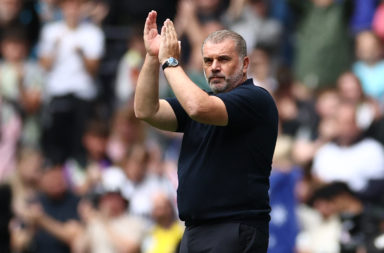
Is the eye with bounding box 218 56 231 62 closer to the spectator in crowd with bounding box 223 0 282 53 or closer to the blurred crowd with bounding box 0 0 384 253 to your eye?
the blurred crowd with bounding box 0 0 384 253

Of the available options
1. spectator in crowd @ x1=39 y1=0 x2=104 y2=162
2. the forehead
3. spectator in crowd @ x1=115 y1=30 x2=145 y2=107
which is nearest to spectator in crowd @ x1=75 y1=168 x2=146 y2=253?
spectator in crowd @ x1=39 y1=0 x2=104 y2=162

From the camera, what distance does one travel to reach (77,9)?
13.5 m

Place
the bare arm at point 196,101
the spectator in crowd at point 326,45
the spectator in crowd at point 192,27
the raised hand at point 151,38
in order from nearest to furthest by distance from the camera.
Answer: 1. the bare arm at point 196,101
2. the raised hand at point 151,38
3. the spectator in crowd at point 192,27
4. the spectator in crowd at point 326,45

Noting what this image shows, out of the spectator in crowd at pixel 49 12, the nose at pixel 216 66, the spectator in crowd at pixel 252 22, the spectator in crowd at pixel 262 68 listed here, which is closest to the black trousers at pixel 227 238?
the nose at pixel 216 66

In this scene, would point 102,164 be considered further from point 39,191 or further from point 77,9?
point 77,9

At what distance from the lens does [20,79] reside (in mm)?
13531

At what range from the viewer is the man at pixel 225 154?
6074 mm

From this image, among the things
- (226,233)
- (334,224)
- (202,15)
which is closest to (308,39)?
(202,15)

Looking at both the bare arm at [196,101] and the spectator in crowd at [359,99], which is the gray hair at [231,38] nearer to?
the bare arm at [196,101]

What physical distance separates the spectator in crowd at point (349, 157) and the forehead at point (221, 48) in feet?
16.5

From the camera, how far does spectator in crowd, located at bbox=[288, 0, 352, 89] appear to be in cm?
1333

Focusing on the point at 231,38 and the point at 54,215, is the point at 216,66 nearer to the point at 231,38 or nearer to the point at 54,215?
the point at 231,38

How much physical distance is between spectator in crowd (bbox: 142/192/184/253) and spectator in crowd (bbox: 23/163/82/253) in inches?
40.3

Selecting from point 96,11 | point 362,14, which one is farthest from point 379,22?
point 96,11
